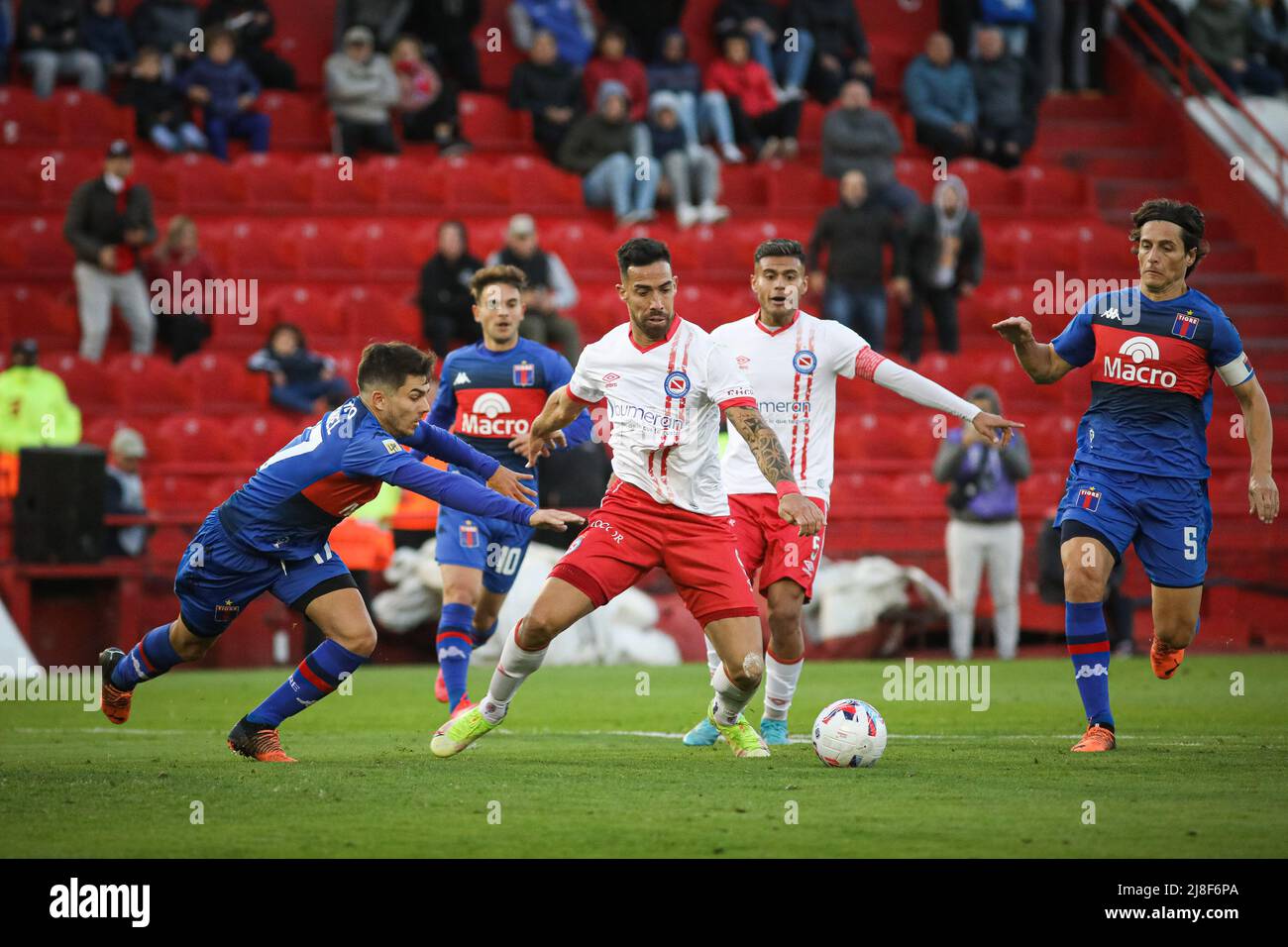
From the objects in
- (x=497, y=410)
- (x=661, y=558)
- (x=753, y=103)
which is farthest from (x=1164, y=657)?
(x=753, y=103)

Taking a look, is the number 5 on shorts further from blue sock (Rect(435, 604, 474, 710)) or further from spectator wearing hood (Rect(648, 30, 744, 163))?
spectator wearing hood (Rect(648, 30, 744, 163))

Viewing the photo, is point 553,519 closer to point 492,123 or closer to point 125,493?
point 125,493

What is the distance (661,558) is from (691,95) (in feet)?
45.0

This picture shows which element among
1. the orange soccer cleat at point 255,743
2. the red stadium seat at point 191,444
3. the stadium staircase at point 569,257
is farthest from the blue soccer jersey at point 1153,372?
the red stadium seat at point 191,444

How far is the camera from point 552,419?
8492mm

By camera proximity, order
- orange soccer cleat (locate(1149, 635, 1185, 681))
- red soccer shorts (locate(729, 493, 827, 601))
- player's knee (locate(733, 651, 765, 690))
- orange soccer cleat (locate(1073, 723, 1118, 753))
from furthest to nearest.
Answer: red soccer shorts (locate(729, 493, 827, 601))
orange soccer cleat (locate(1149, 635, 1185, 681))
orange soccer cleat (locate(1073, 723, 1118, 753))
player's knee (locate(733, 651, 765, 690))

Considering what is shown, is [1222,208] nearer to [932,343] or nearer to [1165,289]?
[932,343]

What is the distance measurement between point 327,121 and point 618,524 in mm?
14666

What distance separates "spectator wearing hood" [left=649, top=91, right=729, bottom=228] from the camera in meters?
20.3

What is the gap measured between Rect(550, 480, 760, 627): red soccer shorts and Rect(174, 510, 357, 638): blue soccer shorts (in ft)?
3.76

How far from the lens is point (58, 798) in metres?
7.26

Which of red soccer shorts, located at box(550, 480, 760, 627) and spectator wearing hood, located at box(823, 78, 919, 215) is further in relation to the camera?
spectator wearing hood, located at box(823, 78, 919, 215)

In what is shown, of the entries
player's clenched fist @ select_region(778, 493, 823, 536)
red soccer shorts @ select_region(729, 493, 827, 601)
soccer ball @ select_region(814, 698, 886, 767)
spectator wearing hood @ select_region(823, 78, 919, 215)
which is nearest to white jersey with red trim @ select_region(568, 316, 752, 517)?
player's clenched fist @ select_region(778, 493, 823, 536)

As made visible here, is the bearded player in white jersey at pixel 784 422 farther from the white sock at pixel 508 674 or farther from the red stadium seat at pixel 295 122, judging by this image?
the red stadium seat at pixel 295 122
